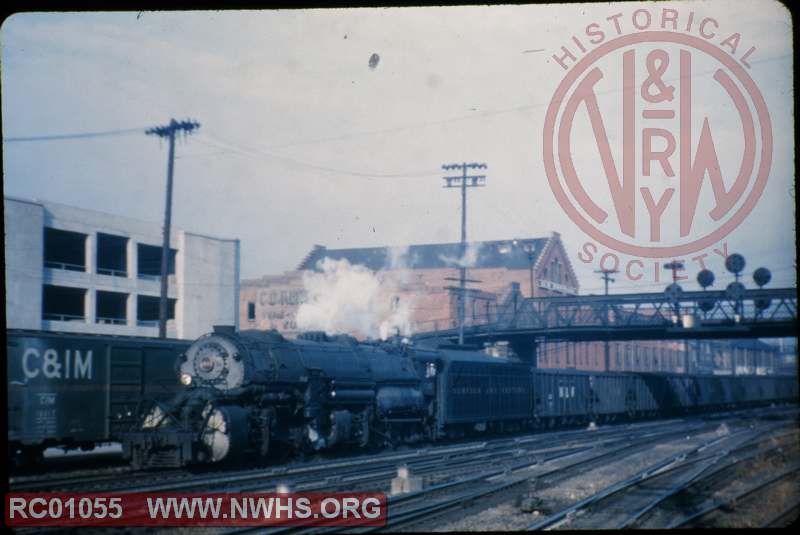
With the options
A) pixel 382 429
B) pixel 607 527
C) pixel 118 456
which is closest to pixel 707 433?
pixel 382 429

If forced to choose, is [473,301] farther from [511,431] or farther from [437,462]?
[437,462]

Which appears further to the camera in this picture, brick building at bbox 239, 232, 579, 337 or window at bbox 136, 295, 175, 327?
brick building at bbox 239, 232, 579, 337

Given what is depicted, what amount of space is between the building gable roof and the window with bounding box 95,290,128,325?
26485 mm

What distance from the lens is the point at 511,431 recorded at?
33.1m

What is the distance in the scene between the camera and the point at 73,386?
18516 millimetres

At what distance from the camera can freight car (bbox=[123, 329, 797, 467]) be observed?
16.8 metres

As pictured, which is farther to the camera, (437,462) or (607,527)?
(437,462)

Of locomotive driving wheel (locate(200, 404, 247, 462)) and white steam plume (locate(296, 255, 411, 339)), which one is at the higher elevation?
white steam plume (locate(296, 255, 411, 339))

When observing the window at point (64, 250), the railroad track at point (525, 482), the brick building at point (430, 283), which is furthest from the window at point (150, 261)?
the railroad track at point (525, 482)

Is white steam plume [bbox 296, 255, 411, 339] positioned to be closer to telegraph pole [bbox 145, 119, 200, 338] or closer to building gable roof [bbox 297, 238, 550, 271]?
building gable roof [bbox 297, 238, 550, 271]

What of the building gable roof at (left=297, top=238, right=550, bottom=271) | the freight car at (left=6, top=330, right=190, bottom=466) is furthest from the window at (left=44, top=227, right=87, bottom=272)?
the building gable roof at (left=297, top=238, right=550, bottom=271)

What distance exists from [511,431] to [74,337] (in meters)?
20.4
